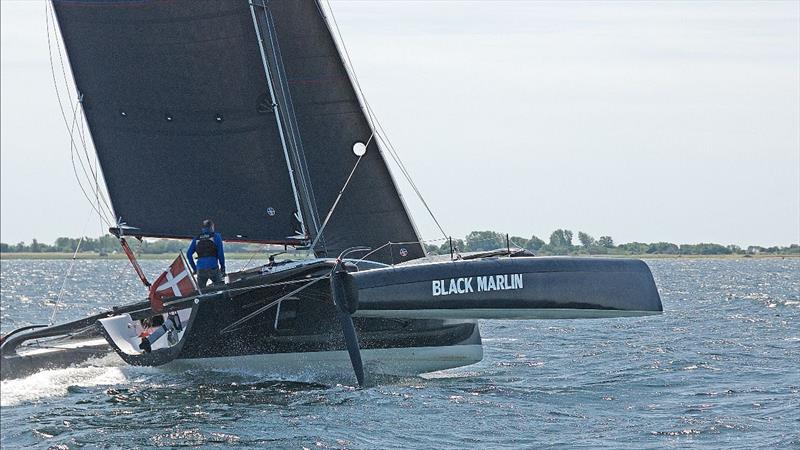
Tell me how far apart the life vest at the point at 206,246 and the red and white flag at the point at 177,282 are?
318 millimetres

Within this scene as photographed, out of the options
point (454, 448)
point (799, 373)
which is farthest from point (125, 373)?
point (799, 373)

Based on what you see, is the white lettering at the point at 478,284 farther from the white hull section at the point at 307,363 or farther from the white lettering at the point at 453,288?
the white hull section at the point at 307,363

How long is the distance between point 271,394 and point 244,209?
3408mm

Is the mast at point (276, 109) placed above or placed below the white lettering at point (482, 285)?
above

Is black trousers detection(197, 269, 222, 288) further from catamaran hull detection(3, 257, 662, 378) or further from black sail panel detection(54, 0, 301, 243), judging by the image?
black sail panel detection(54, 0, 301, 243)

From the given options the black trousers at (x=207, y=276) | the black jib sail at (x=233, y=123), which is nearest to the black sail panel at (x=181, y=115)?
the black jib sail at (x=233, y=123)

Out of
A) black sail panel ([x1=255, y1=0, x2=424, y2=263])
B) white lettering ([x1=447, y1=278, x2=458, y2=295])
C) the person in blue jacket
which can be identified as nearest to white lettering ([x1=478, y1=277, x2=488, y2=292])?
white lettering ([x1=447, y1=278, x2=458, y2=295])

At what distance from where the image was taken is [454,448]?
35.0ft

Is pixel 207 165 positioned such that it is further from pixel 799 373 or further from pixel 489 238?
pixel 799 373

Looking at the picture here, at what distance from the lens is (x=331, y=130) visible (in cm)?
1658

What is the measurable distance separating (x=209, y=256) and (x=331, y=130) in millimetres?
2794

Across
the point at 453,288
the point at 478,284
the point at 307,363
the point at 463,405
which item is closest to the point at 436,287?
the point at 453,288

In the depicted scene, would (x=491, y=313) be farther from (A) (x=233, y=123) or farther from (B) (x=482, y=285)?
(A) (x=233, y=123)

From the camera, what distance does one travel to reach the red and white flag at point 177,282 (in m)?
14.4
